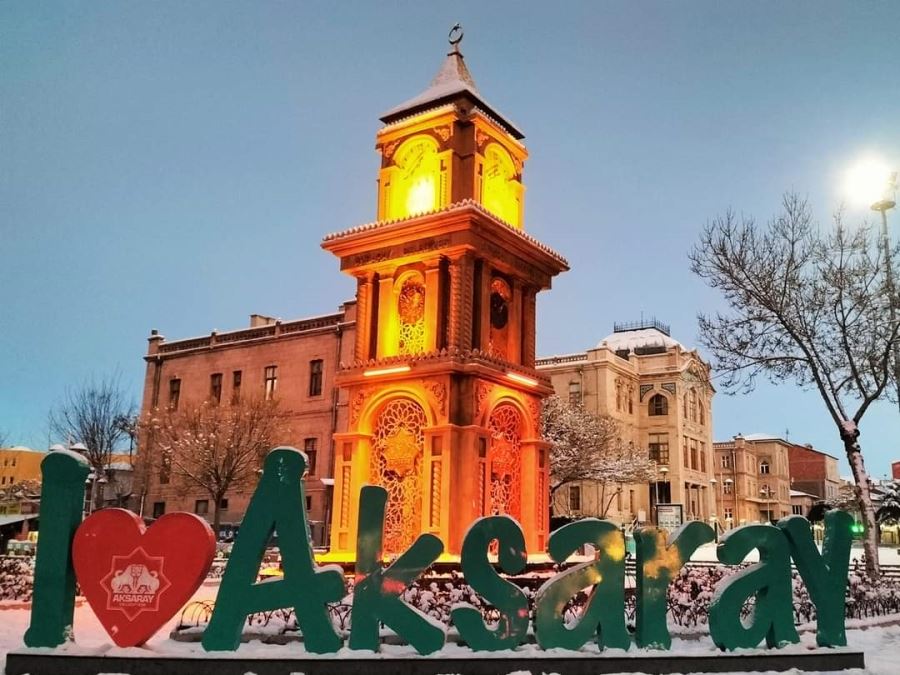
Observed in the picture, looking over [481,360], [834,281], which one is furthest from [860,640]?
[834,281]

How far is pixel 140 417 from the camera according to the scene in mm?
44594

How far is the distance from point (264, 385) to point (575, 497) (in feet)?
85.9

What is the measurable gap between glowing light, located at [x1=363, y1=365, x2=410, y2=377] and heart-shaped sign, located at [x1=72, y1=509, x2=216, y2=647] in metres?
7.99

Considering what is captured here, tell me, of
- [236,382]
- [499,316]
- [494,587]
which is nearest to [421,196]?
[499,316]

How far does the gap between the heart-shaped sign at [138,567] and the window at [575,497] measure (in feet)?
171

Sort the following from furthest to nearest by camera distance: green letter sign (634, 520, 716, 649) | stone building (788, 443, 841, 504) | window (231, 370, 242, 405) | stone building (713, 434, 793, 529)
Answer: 1. stone building (788, 443, 841, 504)
2. stone building (713, 434, 793, 529)
3. window (231, 370, 242, 405)
4. green letter sign (634, 520, 716, 649)

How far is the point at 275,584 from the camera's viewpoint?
1015cm

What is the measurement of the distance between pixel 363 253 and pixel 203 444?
2169 cm

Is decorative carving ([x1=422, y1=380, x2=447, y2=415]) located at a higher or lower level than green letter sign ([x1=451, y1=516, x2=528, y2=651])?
higher

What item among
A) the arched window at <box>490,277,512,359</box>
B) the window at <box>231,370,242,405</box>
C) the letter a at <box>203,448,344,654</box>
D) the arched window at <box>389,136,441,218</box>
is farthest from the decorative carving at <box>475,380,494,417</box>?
the window at <box>231,370,242,405</box>

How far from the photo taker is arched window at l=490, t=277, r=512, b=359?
1883 cm

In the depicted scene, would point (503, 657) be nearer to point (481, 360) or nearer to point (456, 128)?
point (481, 360)

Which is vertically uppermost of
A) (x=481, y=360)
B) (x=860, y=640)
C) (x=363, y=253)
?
(x=363, y=253)

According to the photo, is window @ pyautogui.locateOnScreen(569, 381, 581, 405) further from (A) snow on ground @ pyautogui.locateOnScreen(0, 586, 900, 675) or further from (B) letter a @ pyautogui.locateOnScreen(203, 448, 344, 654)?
(B) letter a @ pyautogui.locateOnScreen(203, 448, 344, 654)
